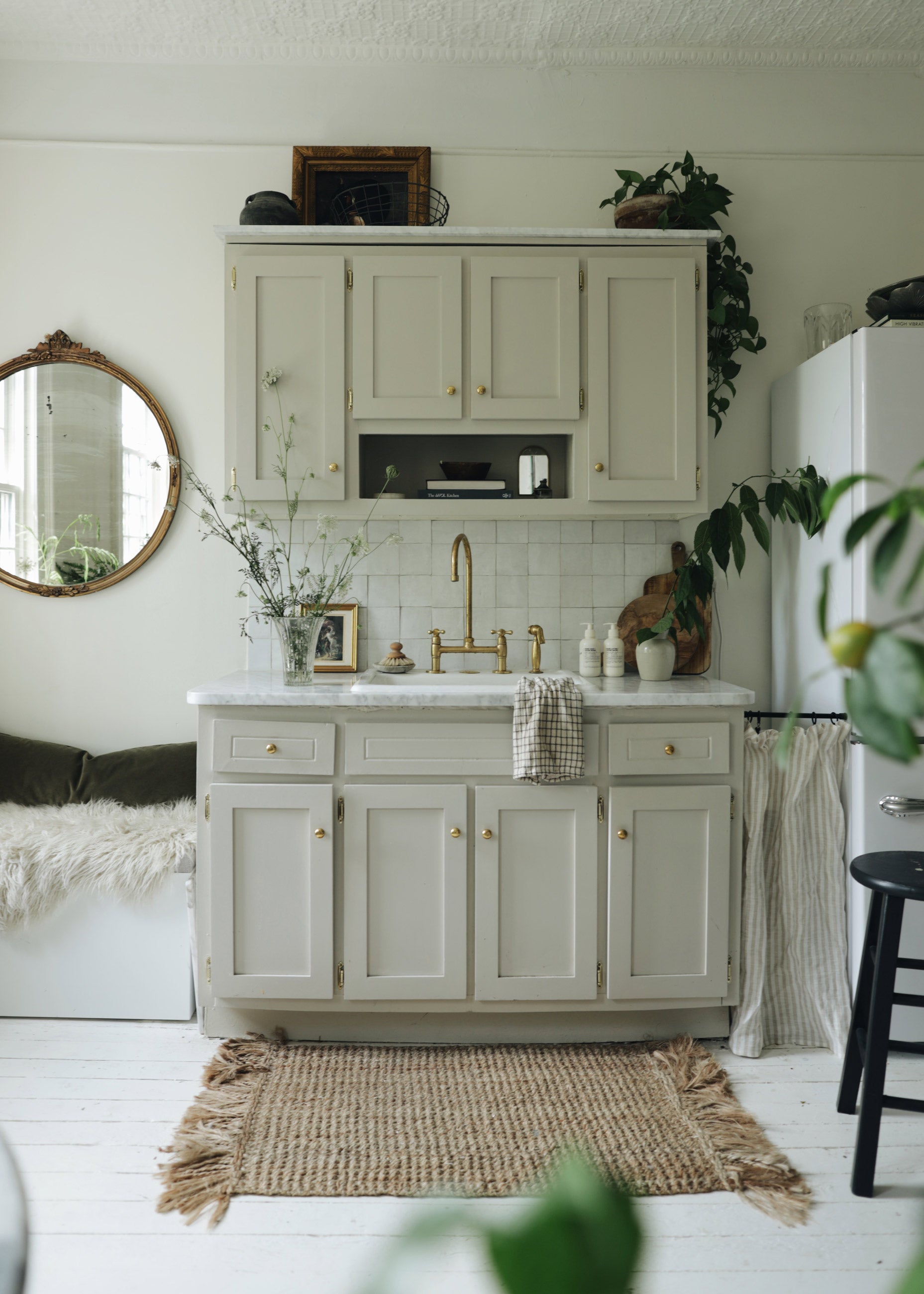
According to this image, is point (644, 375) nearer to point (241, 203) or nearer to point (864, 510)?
point (864, 510)

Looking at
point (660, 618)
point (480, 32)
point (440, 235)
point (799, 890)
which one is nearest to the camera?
point (799, 890)

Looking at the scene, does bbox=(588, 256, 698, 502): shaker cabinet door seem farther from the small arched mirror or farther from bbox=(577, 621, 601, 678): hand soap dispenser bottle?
the small arched mirror

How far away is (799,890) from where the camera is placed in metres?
2.55

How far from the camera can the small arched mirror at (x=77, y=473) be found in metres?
3.08

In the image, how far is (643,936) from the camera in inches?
97.7

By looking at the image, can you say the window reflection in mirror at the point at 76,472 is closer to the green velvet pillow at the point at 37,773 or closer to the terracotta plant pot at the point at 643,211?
the green velvet pillow at the point at 37,773

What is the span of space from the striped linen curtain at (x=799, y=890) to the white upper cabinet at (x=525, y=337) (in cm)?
111

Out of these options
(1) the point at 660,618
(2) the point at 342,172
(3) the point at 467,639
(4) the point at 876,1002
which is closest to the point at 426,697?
(3) the point at 467,639

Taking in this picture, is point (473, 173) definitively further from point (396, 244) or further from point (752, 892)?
point (752, 892)

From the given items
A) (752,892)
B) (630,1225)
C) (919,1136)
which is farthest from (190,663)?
(630,1225)

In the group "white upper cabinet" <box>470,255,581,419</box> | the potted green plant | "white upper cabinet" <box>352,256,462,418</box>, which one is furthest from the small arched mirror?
the potted green plant

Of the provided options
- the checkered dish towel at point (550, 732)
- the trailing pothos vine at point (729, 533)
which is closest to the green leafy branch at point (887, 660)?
the checkered dish towel at point (550, 732)

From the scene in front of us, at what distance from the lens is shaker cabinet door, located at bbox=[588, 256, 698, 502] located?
108 inches

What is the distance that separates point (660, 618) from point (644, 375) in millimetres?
756
